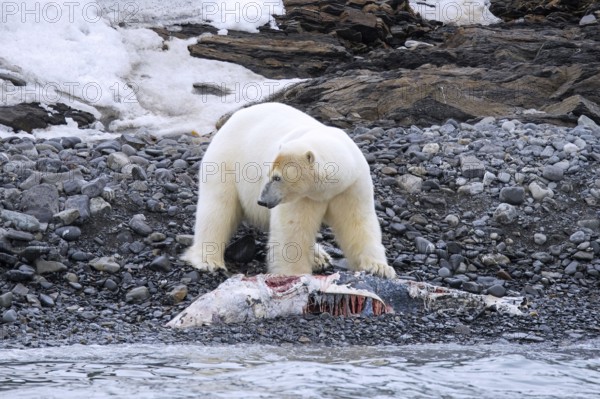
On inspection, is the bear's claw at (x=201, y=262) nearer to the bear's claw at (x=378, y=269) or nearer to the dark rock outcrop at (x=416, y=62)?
the bear's claw at (x=378, y=269)

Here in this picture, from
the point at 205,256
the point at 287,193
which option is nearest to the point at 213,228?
the point at 205,256

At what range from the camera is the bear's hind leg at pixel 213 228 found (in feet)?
24.6

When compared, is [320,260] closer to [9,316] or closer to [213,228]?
[213,228]

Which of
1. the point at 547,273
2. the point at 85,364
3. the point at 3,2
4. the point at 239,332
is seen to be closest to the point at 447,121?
the point at 547,273

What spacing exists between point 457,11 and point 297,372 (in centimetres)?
1670

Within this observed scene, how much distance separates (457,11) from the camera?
20.8 meters

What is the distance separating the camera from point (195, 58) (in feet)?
53.4

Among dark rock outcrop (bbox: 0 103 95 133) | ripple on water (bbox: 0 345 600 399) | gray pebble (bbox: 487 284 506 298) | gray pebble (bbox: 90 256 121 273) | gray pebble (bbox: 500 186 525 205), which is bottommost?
ripple on water (bbox: 0 345 600 399)

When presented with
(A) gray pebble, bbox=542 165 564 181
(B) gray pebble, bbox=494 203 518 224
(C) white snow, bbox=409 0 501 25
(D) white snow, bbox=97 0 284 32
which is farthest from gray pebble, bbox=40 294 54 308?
(C) white snow, bbox=409 0 501 25

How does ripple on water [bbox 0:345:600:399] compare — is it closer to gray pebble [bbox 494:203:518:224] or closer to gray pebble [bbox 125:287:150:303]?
gray pebble [bbox 125:287:150:303]

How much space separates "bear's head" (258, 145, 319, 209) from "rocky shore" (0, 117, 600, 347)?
889 mm

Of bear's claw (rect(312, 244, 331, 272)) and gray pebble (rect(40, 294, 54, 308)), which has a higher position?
bear's claw (rect(312, 244, 331, 272))

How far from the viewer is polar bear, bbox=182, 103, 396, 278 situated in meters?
6.68

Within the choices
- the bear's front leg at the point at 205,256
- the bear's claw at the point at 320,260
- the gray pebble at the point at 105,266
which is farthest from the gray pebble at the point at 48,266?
the bear's claw at the point at 320,260
